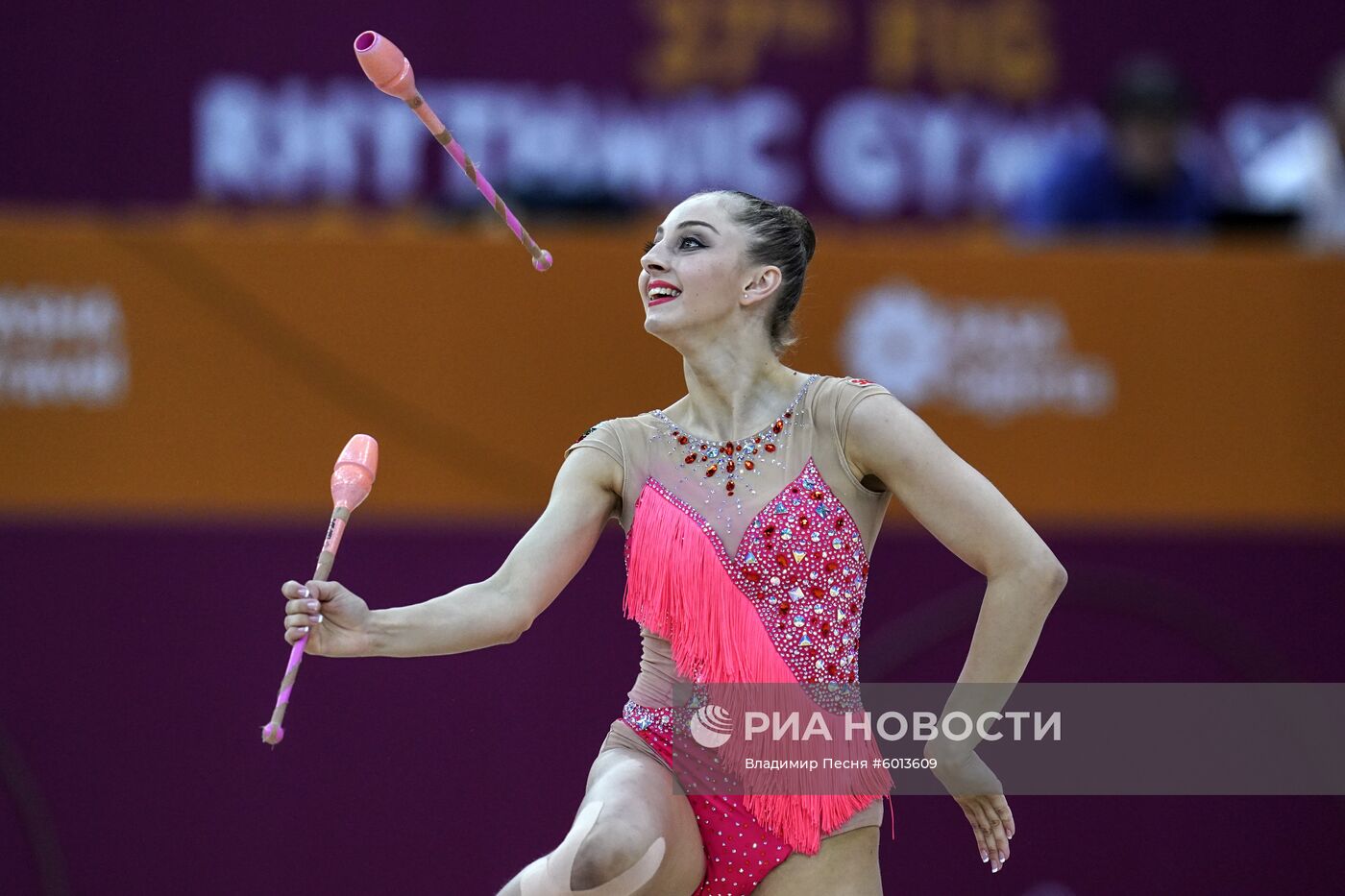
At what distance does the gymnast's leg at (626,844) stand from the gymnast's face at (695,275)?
79 cm

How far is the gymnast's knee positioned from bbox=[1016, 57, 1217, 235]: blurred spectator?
3.39 meters

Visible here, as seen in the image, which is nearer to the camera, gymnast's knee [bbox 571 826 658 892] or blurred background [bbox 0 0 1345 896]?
gymnast's knee [bbox 571 826 658 892]

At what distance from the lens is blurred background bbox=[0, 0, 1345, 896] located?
4.79 metres

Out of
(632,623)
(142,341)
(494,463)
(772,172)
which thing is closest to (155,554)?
(142,341)

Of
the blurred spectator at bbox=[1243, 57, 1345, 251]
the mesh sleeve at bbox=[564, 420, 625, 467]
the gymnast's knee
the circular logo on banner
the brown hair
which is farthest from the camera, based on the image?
the blurred spectator at bbox=[1243, 57, 1345, 251]

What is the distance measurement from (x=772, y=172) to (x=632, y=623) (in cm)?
235

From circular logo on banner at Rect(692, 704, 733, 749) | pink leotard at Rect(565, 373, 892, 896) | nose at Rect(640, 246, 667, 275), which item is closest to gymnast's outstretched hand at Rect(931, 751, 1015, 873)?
pink leotard at Rect(565, 373, 892, 896)

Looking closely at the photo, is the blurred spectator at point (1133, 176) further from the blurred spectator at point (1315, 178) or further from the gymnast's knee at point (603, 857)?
the gymnast's knee at point (603, 857)

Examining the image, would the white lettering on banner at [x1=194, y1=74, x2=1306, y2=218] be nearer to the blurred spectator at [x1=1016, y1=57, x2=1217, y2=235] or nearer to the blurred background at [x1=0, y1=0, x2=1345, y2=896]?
the blurred spectator at [x1=1016, y1=57, x2=1217, y2=235]

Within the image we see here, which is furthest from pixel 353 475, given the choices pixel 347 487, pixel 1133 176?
pixel 1133 176

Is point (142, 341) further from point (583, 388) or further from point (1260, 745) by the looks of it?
point (1260, 745)

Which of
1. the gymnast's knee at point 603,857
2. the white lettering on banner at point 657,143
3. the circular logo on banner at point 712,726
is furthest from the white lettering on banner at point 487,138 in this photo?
the gymnast's knee at point 603,857

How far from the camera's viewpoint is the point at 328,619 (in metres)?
2.87

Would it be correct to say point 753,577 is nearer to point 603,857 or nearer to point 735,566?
point 735,566
